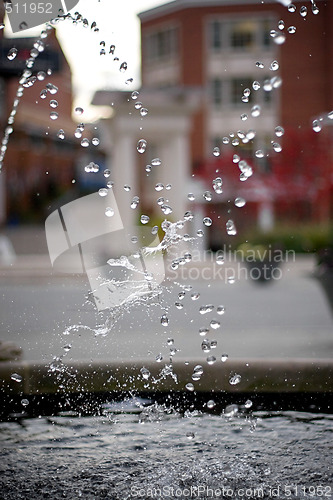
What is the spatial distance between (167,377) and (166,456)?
0.64 metres

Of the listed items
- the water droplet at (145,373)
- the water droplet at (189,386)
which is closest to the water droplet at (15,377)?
the water droplet at (145,373)

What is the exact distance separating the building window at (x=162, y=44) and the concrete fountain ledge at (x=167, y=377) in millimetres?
27118

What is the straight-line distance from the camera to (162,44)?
2980 centimetres

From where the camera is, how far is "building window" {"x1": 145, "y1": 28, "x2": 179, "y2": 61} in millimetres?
29234

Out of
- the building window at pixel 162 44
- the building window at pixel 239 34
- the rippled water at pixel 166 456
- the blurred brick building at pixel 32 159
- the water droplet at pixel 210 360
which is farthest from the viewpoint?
the building window at pixel 162 44

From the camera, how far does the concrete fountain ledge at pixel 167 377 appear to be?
3.35 meters

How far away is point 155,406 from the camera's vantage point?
3.46 metres

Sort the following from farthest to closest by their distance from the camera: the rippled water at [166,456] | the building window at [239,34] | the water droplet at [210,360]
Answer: the building window at [239,34] → the water droplet at [210,360] → the rippled water at [166,456]

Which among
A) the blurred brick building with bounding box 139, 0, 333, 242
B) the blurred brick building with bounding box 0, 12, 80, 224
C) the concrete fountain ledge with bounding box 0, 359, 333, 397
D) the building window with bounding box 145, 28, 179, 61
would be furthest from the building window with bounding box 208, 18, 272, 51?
the concrete fountain ledge with bounding box 0, 359, 333, 397

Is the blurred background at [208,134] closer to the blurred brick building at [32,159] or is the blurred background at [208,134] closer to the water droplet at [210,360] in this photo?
the blurred brick building at [32,159]

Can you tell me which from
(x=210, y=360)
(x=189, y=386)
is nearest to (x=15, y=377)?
(x=189, y=386)

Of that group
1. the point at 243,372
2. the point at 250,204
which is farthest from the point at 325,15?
the point at 243,372

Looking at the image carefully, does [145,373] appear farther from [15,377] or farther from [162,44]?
[162,44]

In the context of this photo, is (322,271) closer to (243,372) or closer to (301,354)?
(301,354)
